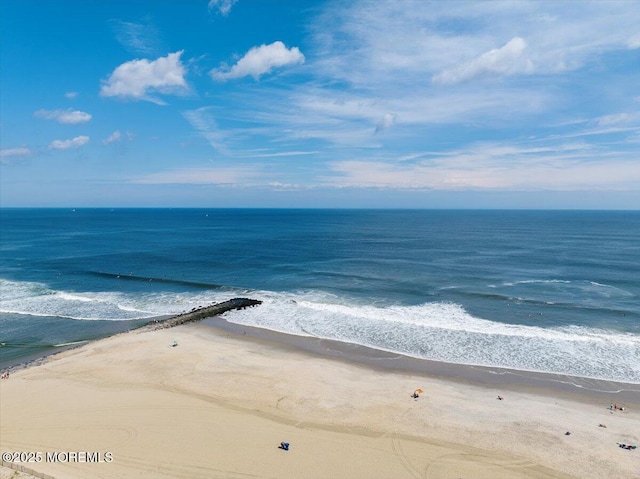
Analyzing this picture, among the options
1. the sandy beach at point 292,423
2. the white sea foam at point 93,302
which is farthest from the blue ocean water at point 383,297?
the sandy beach at point 292,423

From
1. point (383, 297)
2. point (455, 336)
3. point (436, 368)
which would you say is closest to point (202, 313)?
point (383, 297)

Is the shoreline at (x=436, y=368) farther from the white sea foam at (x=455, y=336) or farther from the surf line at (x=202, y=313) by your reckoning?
the white sea foam at (x=455, y=336)

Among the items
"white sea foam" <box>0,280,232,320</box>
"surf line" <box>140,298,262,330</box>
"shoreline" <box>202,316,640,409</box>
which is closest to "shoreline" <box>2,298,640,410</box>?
"shoreline" <box>202,316,640,409</box>

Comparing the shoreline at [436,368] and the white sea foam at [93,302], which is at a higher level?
the white sea foam at [93,302]

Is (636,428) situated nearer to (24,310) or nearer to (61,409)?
(61,409)

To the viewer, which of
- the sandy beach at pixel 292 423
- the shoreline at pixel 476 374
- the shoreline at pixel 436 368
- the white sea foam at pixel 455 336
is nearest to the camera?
the sandy beach at pixel 292 423

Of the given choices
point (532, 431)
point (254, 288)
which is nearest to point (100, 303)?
point (254, 288)
